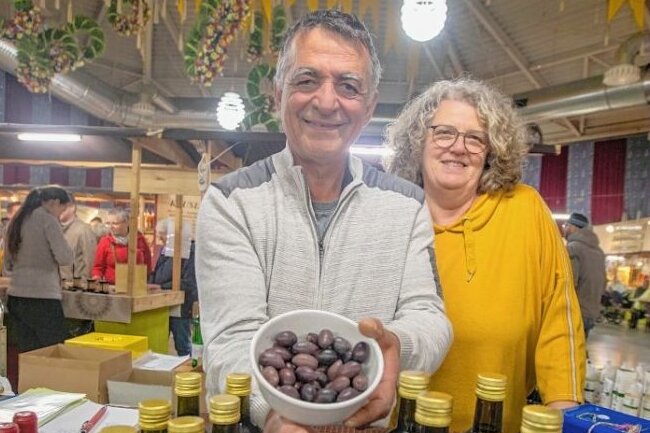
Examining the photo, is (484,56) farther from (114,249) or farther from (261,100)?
(114,249)

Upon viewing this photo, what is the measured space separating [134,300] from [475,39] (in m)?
6.46

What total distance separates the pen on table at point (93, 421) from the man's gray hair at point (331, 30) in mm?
1066

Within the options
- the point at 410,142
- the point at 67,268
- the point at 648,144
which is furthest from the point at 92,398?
the point at 648,144

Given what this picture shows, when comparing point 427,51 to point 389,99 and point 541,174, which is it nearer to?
point 389,99

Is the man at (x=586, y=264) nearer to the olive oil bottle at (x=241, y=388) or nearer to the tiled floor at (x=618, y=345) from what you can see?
the tiled floor at (x=618, y=345)

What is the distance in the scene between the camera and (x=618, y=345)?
25.8 ft

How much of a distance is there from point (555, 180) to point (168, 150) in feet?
28.9

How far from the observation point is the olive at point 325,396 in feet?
2.26

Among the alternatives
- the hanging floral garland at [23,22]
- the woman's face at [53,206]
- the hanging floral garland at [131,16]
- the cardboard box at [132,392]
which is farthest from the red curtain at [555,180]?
the cardboard box at [132,392]

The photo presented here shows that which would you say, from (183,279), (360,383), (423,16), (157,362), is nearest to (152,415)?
(360,383)

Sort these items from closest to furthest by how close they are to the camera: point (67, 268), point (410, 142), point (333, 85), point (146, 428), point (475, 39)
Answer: point (146, 428) < point (333, 85) < point (410, 142) < point (67, 268) < point (475, 39)

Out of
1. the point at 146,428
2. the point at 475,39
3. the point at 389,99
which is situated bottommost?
the point at 146,428

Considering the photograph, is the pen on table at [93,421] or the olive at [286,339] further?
the pen on table at [93,421]

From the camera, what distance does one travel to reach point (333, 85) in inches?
39.9
